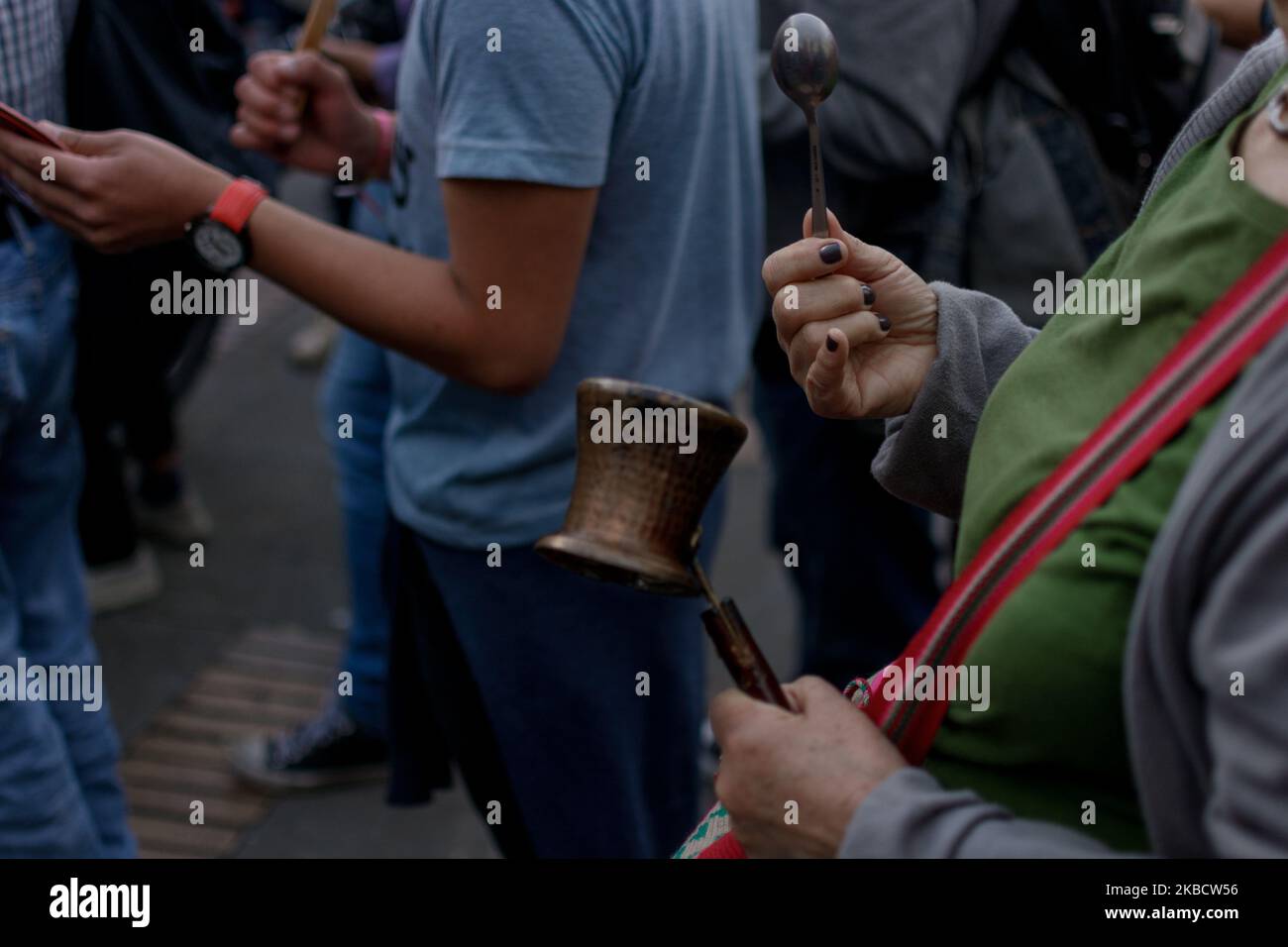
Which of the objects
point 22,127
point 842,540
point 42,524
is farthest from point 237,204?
point 842,540

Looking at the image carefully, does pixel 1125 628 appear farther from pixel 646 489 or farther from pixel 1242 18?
pixel 1242 18

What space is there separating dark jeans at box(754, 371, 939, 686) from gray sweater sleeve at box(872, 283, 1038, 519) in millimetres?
1307

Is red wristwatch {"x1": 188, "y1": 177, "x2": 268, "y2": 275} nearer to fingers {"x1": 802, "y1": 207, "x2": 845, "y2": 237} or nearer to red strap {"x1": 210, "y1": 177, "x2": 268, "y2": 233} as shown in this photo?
red strap {"x1": 210, "y1": 177, "x2": 268, "y2": 233}

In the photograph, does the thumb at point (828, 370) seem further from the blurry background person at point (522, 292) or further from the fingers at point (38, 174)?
the fingers at point (38, 174)

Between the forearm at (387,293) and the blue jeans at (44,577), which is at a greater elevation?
the forearm at (387,293)

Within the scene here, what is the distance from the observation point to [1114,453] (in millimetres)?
942

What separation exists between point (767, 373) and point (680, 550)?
162 centimetres

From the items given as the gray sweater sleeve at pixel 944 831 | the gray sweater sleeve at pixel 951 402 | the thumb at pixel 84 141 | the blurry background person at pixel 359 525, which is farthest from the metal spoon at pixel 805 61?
the blurry background person at pixel 359 525

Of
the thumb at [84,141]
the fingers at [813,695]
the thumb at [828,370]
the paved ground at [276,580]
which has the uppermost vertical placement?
the thumb at [84,141]

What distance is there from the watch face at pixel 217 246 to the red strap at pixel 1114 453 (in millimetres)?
1027

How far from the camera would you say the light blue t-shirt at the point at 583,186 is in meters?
1.53

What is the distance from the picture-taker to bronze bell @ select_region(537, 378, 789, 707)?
4.01ft

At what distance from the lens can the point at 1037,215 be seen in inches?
97.9
